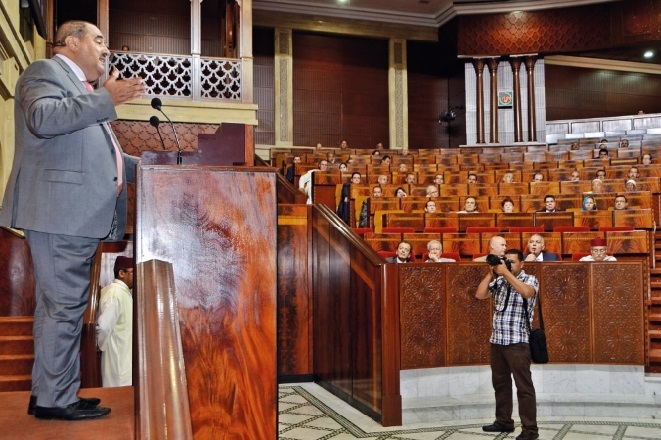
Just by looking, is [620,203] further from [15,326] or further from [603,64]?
[603,64]

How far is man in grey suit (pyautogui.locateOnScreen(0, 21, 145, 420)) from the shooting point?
147 centimetres

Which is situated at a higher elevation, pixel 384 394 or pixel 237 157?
pixel 237 157

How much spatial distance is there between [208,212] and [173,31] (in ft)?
33.4

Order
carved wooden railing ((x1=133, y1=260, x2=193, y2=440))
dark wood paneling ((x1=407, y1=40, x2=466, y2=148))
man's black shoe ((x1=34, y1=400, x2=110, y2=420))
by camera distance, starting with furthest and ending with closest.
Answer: dark wood paneling ((x1=407, y1=40, x2=466, y2=148)) → man's black shoe ((x1=34, y1=400, x2=110, y2=420)) → carved wooden railing ((x1=133, y1=260, x2=193, y2=440))

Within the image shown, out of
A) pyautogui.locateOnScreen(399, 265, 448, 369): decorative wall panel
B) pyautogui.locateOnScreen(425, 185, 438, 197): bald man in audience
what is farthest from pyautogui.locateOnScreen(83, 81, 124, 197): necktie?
pyautogui.locateOnScreen(425, 185, 438, 197): bald man in audience

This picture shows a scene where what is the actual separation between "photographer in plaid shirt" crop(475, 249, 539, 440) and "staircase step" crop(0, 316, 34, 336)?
94.6 inches

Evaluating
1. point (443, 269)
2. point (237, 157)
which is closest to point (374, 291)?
point (443, 269)

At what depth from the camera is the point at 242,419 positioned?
1329 millimetres

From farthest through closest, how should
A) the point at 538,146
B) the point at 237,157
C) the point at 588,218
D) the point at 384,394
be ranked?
the point at 538,146
the point at 588,218
the point at 384,394
the point at 237,157

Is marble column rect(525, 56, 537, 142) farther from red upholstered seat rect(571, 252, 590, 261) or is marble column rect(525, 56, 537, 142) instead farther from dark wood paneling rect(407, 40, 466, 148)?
red upholstered seat rect(571, 252, 590, 261)

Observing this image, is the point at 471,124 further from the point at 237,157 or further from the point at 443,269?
the point at 237,157

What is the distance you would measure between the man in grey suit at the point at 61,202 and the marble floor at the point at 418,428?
236 cm

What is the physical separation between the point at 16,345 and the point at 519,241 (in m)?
3.80

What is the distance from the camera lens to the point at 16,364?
3395 mm
